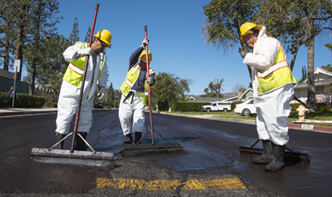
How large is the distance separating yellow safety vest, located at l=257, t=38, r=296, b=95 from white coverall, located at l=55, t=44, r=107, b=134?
2431 millimetres

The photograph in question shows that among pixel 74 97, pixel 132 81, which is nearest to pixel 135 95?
pixel 132 81

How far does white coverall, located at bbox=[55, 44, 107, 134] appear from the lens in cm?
328

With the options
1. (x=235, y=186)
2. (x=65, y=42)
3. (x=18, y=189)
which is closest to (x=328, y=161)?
(x=235, y=186)

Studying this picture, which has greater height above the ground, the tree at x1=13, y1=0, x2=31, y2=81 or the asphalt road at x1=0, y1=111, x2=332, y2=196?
the tree at x1=13, y1=0, x2=31, y2=81

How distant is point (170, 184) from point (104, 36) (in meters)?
2.38

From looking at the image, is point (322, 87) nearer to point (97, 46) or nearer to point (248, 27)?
point (248, 27)

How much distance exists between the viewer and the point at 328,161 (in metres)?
3.40

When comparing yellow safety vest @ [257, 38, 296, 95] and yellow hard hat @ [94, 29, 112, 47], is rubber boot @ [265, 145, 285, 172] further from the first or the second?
yellow hard hat @ [94, 29, 112, 47]

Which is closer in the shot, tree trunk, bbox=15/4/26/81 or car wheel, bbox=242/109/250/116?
car wheel, bbox=242/109/250/116

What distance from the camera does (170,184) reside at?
233cm

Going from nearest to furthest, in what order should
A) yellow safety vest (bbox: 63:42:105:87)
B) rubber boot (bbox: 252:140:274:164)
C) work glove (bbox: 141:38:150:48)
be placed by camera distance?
1. rubber boot (bbox: 252:140:274:164)
2. yellow safety vest (bbox: 63:42:105:87)
3. work glove (bbox: 141:38:150:48)

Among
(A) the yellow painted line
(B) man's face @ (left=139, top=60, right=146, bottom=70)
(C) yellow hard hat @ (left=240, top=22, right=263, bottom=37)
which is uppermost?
(C) yellow hard hat @ (left=240, top=22, right=263, bottom=37)

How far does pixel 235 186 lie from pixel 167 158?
132 centimetres

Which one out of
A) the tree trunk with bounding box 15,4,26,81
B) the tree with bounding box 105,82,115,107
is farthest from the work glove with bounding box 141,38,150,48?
the tree with bounding box 105,82,115,107
